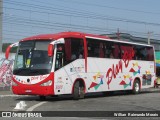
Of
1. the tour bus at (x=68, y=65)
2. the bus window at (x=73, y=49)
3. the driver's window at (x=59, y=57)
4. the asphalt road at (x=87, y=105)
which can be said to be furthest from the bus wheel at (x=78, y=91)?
the driver's window at (x=59, y=57)

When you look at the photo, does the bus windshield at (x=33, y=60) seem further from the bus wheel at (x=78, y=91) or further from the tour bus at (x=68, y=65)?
the bus wheel at (x=78, y=91)

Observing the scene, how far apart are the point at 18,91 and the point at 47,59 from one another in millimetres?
2184

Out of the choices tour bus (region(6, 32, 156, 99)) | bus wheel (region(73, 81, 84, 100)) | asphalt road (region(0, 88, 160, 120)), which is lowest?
asphalt road (region(0, 88, 160, 120))

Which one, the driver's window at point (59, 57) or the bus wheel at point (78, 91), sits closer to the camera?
the driver's window at point (59, 57)

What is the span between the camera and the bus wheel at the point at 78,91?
23031 mm

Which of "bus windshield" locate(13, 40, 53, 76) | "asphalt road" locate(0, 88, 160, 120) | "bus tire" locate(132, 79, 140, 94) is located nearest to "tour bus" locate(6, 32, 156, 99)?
"bus windshield" locate(13, 40, 53, 76)

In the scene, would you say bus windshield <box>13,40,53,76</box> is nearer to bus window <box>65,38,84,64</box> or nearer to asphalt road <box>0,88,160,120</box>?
bus window <box>65,38,84,64</box>

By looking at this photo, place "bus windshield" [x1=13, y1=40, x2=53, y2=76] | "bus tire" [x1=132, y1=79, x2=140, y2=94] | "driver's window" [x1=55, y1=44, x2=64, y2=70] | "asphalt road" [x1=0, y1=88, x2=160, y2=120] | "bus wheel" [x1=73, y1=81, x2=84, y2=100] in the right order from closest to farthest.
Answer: "asphalt road" [x1=0, y1=88, x2=160, y2=120]
"bus windshield" [x1=13, y1=40, x2=53, y2=76]
"driver's window" [x1=55, y1=44, x2=64, y2=70]
"bus wheel" [x1=73, y1=81, x2=84, y2=100]
"bus tire" [x1=132, y1=79, x2=140, y2=94]

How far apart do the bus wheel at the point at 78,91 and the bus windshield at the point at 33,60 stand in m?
2.39

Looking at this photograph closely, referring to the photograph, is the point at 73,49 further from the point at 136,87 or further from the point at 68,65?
the point at 136,87

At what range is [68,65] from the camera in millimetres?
22438

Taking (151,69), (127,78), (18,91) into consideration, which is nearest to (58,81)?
(18,91)

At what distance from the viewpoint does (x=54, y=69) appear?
21500 mm

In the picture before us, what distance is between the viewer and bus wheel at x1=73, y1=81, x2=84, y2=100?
23031 mm
